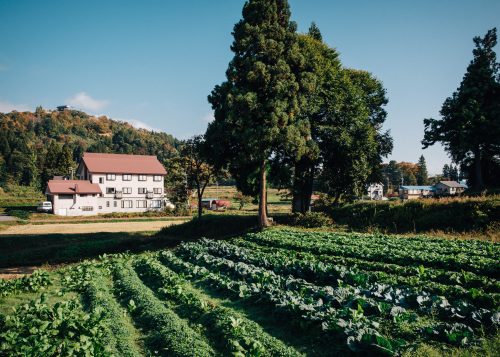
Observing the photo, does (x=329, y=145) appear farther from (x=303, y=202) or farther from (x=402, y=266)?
(x=402, y=266)

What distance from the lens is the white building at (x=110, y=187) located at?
69.1 meters

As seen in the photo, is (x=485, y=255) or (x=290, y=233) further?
(x=290, y=233)

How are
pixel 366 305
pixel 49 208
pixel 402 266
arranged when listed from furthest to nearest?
pixel 49 208 → pixel 402 266 → pixel 366 305

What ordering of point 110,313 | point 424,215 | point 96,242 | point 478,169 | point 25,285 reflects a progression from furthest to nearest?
1. point 478,169
2. point 96,242
3. point 424,215
4. point 25,285
5. point 110,313

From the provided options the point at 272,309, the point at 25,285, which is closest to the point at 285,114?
the point at 272,309

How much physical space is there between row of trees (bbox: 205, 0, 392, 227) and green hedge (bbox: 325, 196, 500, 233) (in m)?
4.19

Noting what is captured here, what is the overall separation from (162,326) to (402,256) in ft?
38.1

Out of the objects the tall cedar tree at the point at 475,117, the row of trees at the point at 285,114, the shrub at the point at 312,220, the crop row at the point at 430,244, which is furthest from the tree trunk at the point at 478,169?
the crop row at the point at 430,244

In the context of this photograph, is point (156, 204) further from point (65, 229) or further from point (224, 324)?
point (224, 324)

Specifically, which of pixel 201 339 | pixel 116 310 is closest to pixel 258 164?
pixel 116 310

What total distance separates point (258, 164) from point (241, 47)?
10352 mm

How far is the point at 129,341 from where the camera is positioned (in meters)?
9.46

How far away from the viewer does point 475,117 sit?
41094 mm

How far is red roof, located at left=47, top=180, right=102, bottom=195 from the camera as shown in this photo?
6794cm
